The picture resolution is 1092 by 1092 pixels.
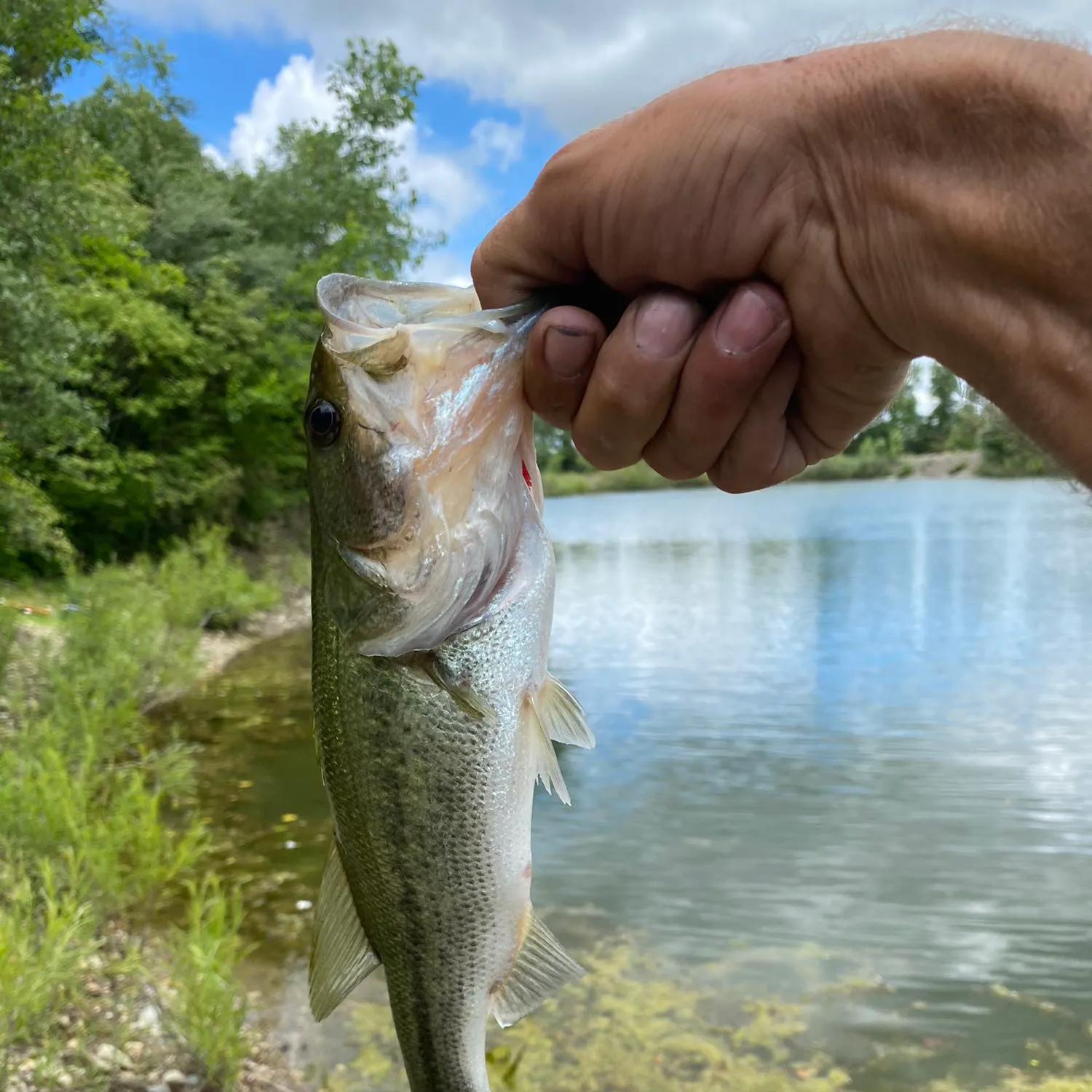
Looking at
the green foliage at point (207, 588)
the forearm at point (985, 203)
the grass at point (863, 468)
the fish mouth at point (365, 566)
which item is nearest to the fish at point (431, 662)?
the fish mouth at point (365, 566)

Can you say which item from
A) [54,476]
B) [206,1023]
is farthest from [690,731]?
[54,476]

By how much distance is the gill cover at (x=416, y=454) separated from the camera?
1.67 m

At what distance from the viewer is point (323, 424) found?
1.71 meters

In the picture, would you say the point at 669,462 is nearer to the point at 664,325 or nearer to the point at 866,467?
the point at 664,325

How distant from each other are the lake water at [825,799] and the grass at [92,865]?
0.80 m

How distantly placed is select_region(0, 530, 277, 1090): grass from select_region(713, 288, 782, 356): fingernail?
3467 millimetres

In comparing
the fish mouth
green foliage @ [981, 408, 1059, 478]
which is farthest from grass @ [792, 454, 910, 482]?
the fish mouth

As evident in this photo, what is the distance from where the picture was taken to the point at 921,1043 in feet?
15.5

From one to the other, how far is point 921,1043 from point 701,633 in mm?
10429

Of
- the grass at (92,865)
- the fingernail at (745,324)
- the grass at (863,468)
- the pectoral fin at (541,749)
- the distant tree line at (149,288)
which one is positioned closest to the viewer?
the fingernail at (745,324)

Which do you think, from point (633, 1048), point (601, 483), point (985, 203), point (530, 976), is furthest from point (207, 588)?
point (601, 483)

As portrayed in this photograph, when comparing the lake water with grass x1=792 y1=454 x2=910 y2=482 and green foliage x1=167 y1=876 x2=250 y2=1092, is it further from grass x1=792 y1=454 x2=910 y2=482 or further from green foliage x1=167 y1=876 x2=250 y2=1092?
grass x1=792 y1=454 x2=910 y2=482

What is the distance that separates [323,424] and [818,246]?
3.14ft

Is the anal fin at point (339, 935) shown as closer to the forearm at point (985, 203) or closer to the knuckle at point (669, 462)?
the knuckle at point (669, 462)
